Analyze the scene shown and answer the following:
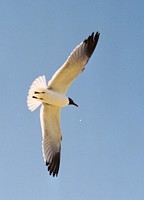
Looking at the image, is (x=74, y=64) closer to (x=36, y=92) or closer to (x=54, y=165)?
(x=36, y=92)

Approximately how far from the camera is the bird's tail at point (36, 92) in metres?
8.06

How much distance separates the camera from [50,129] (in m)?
8.58

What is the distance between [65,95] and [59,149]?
0.97 meters

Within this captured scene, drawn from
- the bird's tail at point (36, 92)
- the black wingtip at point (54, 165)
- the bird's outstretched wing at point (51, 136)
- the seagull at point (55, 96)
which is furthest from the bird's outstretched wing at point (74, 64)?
the black wingtip at point (54, 165)

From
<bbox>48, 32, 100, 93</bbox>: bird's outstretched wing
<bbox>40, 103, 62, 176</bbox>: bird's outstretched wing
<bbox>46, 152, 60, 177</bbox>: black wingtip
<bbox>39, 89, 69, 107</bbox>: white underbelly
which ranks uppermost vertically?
<bbox>48, 32, 100, 93</bbox>: bird's outstretched wing

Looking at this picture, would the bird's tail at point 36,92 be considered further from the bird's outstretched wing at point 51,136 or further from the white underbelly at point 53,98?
the bird's outstretched wing at point 51,136

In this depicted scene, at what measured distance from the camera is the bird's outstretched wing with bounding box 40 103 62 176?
331 inches

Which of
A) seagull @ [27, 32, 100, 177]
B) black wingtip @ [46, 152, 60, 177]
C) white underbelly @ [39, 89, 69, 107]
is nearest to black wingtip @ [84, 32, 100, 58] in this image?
seagull @ [27, 32, 100, 177]

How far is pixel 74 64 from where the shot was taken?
26.3 ft

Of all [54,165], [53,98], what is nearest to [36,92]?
[53,98]

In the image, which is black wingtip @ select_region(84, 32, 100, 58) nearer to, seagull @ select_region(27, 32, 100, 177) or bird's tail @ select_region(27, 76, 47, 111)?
seagull @ select_region(27, 32, 100, 177)

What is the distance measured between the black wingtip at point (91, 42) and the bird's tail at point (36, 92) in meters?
Result: 0.85

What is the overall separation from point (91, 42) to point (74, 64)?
462 millimetres

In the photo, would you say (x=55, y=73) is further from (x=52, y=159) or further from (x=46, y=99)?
(x=52, y=159)
